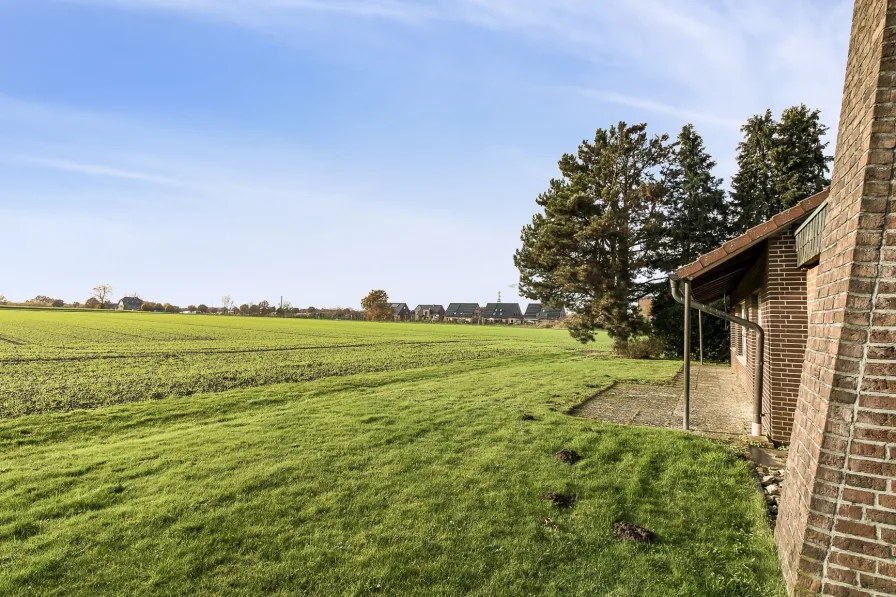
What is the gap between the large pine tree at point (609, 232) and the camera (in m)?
20.6

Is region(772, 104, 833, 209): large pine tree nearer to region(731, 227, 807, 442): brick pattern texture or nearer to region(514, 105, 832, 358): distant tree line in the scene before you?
region(514, 105, 832, 358): distant tree line

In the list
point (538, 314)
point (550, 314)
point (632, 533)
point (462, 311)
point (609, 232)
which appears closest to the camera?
point (632, 533)

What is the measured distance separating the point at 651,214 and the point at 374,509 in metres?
20.4

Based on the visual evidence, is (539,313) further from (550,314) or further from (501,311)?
(501,311)

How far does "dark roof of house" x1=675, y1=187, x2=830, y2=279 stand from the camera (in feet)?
18.5

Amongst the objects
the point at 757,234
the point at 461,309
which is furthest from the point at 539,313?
the point at 757,234

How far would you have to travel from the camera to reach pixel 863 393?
2.61 metres

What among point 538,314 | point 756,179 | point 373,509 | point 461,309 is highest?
point 756,179

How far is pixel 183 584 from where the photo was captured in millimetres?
3238

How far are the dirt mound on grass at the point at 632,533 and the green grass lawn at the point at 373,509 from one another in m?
0.09

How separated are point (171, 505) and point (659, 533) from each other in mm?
4529

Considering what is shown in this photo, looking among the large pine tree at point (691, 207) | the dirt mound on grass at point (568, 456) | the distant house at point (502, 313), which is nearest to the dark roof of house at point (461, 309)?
the distant house at point (502, 313)

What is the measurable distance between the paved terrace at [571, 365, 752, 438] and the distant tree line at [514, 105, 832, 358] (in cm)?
882

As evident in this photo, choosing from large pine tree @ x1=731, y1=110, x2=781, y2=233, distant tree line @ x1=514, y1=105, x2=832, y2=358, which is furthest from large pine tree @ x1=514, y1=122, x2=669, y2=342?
large pine tree @ x1=731, y1=110, x2=781, y2=233
